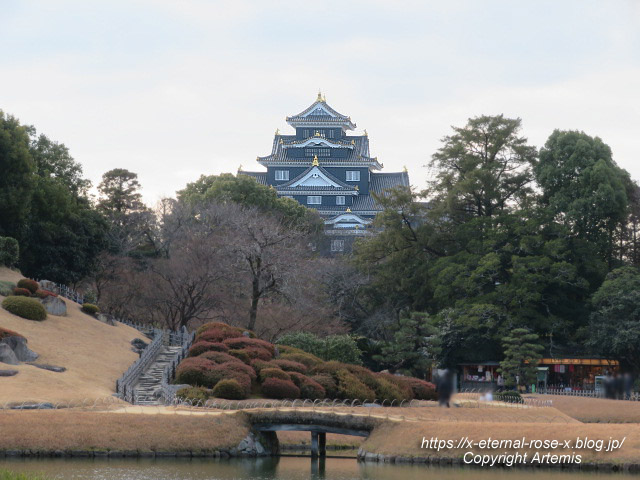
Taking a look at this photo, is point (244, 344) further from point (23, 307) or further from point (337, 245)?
point (337, 245)

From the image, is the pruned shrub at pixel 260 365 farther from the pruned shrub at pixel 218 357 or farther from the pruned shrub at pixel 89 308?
the pruned shrub at pixel 89 308

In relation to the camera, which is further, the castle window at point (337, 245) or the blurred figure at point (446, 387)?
the castle window at point (337, 245)

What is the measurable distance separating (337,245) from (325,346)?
33828 mm

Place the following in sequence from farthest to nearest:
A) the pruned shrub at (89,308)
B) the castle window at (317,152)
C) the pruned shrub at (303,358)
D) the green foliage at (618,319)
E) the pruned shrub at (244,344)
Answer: the castle window at (317,152), the green foliage at (618,319), the pruned shrub at (89,308), the pruned shrub at (244,344), the pruned shrub at (303,358)

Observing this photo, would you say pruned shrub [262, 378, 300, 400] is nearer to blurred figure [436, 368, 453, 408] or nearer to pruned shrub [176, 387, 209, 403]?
pruned shrub [176, 387, 209, 403]

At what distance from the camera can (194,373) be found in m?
38.0

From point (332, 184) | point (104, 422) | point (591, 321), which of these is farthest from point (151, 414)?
point (332, 184)

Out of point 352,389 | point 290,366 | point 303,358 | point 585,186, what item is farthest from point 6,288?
point 585,186

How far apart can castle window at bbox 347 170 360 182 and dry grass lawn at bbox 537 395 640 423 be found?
55055 mm

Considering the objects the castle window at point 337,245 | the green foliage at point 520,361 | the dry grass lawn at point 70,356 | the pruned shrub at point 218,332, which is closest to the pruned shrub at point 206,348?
the pruned shrub at point 218,332

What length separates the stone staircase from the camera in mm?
37531

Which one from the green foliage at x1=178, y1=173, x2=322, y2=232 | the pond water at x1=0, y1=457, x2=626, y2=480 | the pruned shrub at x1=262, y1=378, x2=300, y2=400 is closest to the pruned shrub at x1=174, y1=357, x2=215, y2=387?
the pruned shrub at x1=262, y1=378, x2=300, y2=400

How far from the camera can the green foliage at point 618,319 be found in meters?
49.6

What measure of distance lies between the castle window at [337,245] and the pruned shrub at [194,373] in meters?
39.5
